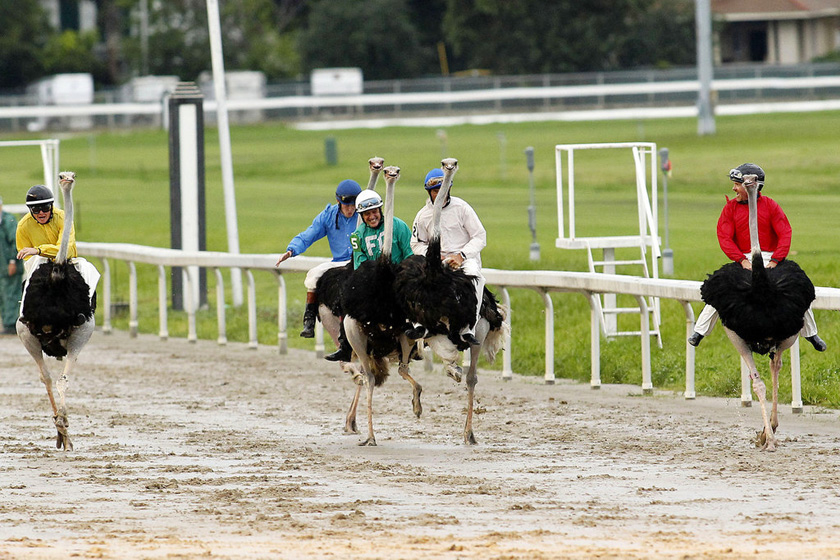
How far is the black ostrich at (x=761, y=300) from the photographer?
10461 millimetres

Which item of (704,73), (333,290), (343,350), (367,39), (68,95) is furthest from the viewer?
(367,39)

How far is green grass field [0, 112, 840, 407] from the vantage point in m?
15.8

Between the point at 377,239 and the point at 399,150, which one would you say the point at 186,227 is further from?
the point at 399,150

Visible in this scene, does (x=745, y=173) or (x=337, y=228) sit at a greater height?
(x=745, y=173)

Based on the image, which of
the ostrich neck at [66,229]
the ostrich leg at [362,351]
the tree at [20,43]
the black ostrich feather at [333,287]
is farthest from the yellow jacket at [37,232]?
the tree at [20,43]

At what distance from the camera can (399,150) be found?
144 feet

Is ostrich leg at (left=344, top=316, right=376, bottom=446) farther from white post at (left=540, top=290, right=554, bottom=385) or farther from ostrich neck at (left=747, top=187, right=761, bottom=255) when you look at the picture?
white post at (left=540, top=290, right=554, bottom=385)

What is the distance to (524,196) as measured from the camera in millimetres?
32938

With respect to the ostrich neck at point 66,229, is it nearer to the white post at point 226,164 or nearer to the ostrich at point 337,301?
the ostrich at point 337,301

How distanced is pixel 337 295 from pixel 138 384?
155 inches

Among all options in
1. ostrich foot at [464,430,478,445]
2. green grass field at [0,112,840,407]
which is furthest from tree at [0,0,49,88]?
ostrich foot at [464,430,478,445]

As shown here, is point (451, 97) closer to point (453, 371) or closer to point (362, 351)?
point (362, 351)

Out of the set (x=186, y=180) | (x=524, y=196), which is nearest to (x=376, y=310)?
(x=186, y=180)

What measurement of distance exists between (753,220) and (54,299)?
4863 millimetres
